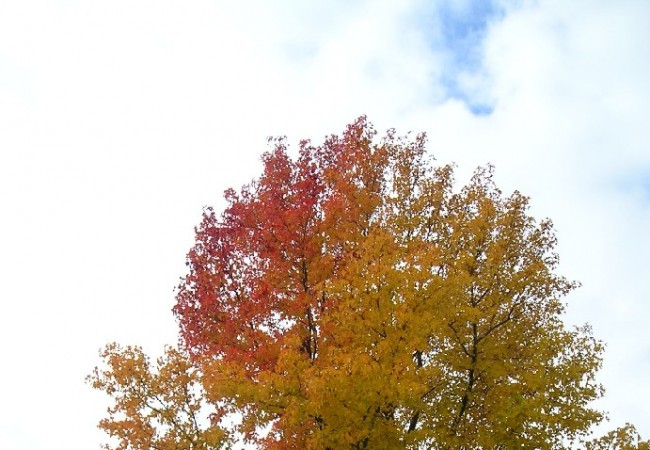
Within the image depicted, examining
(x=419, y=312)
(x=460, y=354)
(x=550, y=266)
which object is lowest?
(x=419, y=312)

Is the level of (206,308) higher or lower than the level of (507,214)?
lower

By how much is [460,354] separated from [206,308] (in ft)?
18.8

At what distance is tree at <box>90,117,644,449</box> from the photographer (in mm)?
12203

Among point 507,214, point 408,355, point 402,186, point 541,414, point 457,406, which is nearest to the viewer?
point 408,355

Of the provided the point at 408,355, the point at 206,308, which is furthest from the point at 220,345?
the point at 408,355

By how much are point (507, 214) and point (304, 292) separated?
5063 mm

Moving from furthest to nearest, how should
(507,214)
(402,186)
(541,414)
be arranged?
(402,186), (507,214), (541,414)

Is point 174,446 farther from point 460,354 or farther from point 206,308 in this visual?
point 460,354

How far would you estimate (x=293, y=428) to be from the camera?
13719 mm

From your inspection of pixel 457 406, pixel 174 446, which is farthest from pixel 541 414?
pixel 174 446

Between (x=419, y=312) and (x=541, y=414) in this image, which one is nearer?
(x=419, y=312)

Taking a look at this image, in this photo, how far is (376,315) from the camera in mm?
12117

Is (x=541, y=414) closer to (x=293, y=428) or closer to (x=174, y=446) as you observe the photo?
(x=293, y=428)

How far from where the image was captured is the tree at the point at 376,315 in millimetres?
12203
